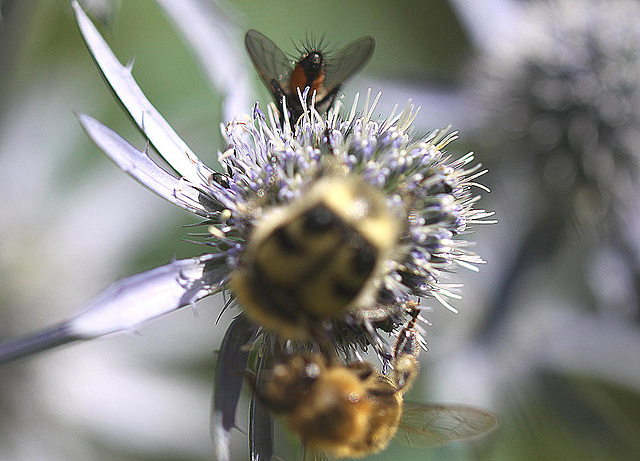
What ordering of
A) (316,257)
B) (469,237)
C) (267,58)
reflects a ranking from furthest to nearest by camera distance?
(469,237), (267,58), (316,257)

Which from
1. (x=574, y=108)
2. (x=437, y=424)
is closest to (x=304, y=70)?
(x=437, y=424)

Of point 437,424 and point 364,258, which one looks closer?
→ point 364,258

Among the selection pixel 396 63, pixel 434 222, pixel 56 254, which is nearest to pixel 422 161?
Result: pixel 434 222

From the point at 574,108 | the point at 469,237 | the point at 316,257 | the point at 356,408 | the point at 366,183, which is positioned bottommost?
the point at 356,408

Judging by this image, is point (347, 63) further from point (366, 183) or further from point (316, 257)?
Answer: point (316, 257)

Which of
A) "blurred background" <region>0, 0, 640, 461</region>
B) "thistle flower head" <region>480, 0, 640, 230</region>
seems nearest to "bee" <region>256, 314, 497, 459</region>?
"blurred background" <region>0, 0, 640, 461</region>

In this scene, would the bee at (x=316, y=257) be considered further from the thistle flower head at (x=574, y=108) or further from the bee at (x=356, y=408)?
the thistle flower head at (x=574, y=108)

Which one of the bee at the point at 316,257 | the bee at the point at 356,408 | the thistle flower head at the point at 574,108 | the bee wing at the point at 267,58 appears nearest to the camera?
Answer: the bee at the point at 316,257

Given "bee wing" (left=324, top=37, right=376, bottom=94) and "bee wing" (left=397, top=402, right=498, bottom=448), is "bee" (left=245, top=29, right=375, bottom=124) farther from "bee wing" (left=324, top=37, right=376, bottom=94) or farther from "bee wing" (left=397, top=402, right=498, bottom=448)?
"bee wing" (left=397, top=402, right=498, bottom=448)

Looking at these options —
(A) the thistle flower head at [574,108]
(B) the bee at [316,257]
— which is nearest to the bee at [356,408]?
(B) the bee at [316,257]
